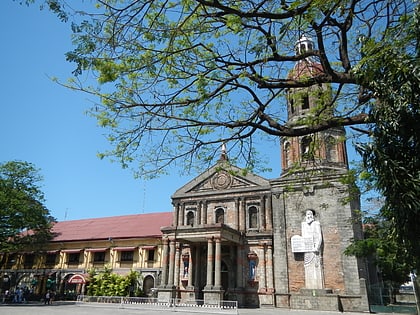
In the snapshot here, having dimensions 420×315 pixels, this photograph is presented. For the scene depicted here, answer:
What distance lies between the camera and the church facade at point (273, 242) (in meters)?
22.1

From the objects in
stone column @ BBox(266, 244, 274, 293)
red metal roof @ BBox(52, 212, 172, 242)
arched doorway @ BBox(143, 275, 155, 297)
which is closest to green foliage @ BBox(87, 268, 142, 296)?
arched doorway @ BBox(143, 275, 155, 297)

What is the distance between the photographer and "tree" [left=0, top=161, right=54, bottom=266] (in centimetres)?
2780

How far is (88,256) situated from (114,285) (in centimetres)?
643

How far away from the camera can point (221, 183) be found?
28656mm

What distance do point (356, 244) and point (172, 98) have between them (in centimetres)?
1514

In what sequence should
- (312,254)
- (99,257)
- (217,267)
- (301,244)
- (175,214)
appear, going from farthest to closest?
(99,257), (175,214), (301,244), (217,267), (312,254)

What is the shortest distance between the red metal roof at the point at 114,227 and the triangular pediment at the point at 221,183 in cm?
391

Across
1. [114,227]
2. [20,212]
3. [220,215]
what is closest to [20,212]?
[20,212]

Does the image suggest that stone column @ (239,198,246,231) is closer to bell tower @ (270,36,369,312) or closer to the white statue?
bell tower @ (270,36,369,312)

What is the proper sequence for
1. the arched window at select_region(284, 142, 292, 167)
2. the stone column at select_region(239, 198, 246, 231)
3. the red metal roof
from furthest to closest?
the red metal roof < the stone column at select_region(239, 198, 246, 231) < the arched window at select_region(284, 142, 292, 167)

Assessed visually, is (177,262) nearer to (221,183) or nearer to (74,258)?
(221,183)

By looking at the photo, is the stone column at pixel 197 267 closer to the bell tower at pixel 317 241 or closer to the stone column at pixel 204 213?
the stone column at pixel 204 213

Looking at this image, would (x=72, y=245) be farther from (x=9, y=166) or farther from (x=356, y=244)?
(x=356, y=244)

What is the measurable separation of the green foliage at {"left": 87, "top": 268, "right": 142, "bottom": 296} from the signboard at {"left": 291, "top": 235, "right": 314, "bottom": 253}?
12.1 m
